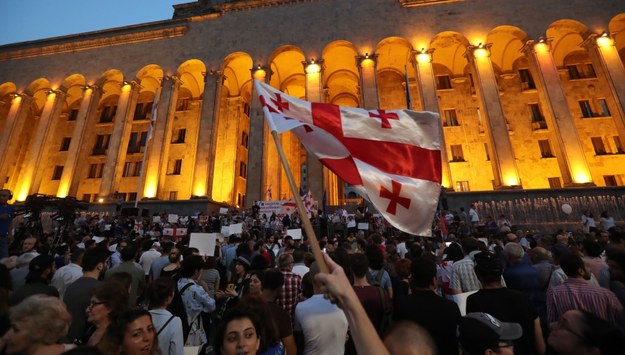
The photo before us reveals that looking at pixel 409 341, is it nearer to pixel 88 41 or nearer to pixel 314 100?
pixel 314 100

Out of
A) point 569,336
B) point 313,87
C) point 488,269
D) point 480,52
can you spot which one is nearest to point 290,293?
point 488,269

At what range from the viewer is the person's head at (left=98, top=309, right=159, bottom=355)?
2.31 metres

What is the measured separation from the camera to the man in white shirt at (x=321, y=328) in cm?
290

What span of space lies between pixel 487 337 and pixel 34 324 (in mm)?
2888

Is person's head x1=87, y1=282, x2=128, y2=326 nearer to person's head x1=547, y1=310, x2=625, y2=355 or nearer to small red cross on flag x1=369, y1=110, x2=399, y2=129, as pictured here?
small red cross on flag x1=369, y1=110, x2=399, y2=129

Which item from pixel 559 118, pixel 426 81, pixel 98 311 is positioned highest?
pixel 426 81

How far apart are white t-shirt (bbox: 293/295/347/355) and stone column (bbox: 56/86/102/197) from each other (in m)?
26.8

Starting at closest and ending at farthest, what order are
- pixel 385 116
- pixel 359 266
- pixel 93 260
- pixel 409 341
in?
1. pixel 409 341
2. pixel 359 266
3. pixel 385 116
4. pixel 93 260

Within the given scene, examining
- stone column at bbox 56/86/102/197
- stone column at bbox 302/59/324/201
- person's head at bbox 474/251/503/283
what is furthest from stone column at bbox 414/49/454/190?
stone column at bbox 56/86/102/197

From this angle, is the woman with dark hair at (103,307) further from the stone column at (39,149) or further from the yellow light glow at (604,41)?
the yellow light glow at (604,41)

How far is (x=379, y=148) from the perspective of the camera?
3.43m

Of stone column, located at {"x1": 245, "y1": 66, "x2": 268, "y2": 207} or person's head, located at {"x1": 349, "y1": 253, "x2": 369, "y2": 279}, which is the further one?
stone column, located at {"x1": 245, "y1": 66, "x2": 268, "y2": 207}

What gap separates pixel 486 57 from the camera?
2234cm

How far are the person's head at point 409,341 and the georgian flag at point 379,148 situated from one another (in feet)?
4.74
